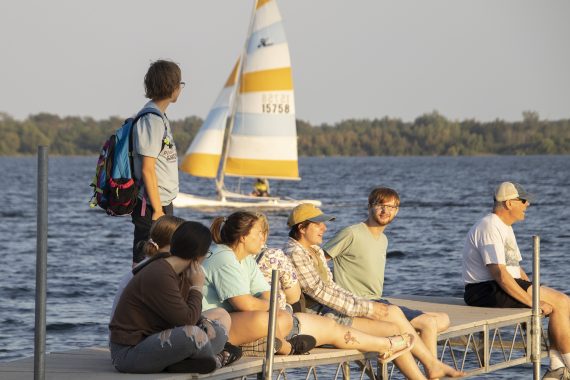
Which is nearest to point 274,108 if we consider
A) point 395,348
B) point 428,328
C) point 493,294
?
point 493,294

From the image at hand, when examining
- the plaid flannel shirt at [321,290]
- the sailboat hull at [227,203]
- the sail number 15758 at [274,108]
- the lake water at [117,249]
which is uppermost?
the sail number 15758 at [274,108]

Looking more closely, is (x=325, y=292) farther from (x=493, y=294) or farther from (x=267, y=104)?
(x=267, y=104)

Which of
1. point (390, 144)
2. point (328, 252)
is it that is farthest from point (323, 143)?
point (328, 252)

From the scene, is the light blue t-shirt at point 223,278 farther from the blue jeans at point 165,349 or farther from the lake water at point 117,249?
the lake water at point 117,249

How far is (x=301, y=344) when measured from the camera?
7477 mm

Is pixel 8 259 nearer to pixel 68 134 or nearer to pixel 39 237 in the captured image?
pixel 39 237

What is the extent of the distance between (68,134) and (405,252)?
13444 centimetres

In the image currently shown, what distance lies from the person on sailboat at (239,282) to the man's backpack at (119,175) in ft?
2.01

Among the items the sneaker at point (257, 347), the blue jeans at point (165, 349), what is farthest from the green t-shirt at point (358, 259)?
the blue jeans at point (165, 349)

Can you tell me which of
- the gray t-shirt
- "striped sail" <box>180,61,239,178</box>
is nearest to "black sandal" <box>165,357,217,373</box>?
the gray t-shirt

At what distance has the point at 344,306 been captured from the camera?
26.4ft

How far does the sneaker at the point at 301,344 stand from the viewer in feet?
24.5

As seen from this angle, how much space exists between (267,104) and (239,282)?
36.0 m

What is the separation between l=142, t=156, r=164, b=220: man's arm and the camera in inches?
298
